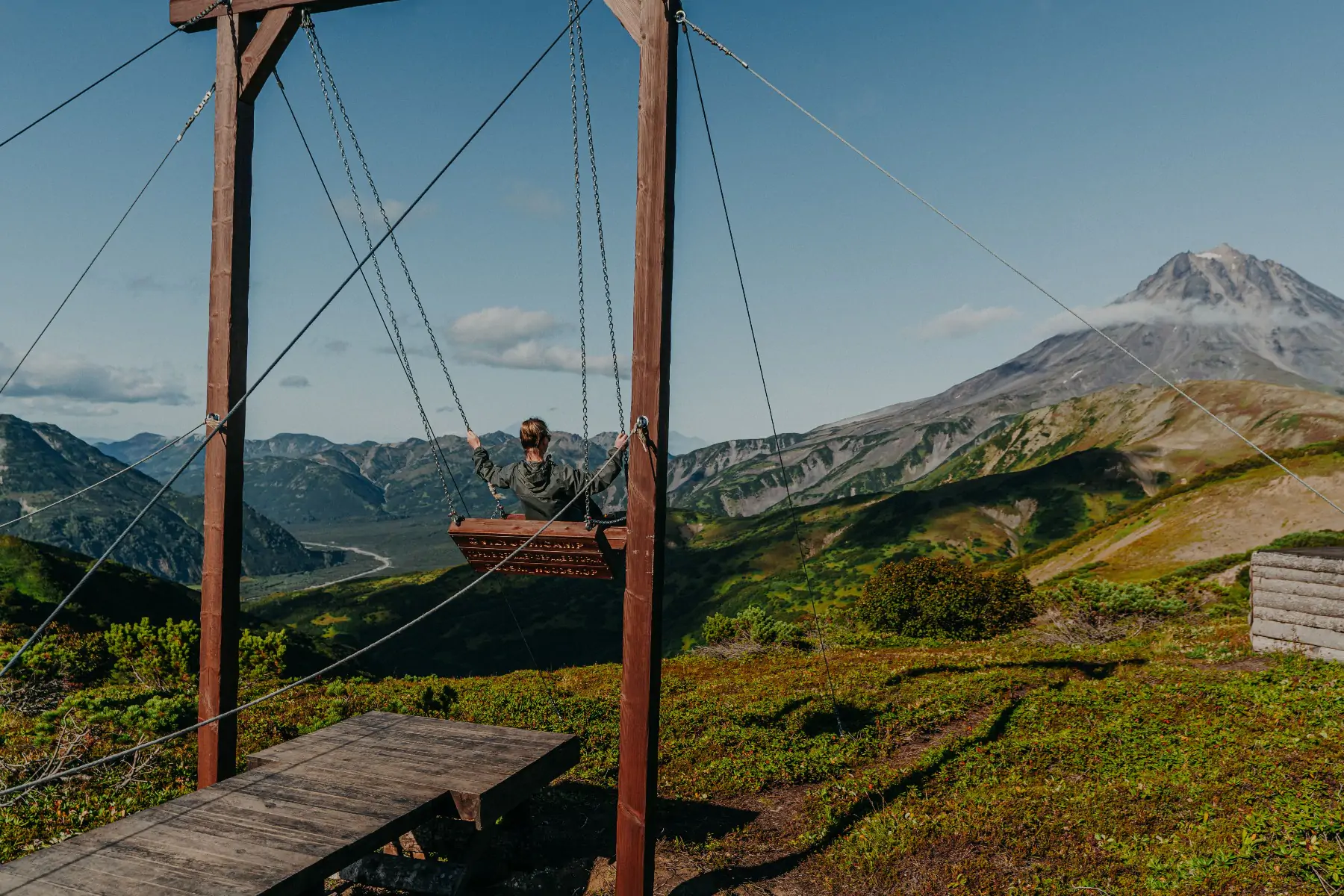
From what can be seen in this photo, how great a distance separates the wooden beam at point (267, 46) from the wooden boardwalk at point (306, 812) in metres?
6.86

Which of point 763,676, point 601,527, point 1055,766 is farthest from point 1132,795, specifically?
point 763,676

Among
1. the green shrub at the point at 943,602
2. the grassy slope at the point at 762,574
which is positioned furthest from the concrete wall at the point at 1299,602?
the grassy slope at the point at 762,574

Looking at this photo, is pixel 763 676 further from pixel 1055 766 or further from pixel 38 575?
pixel 38 575

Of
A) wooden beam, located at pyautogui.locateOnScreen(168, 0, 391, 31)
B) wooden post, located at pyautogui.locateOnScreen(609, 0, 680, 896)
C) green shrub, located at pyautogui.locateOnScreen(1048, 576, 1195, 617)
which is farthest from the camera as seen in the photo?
green shrub, located at pyautogui.locateOnScreen(1048, 576, 1195, 617)

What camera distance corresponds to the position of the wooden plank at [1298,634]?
48.0 ft

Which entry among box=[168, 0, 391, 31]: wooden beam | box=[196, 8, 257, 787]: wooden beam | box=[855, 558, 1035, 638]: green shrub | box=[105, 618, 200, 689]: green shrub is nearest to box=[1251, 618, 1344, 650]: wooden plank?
box=[855, 558, 1035, 638]: green shrub

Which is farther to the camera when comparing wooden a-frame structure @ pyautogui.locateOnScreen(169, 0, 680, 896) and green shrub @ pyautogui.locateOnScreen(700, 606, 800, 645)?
green shrub @ pyautogui.locateOnScreen(700, 606, 800, 645)

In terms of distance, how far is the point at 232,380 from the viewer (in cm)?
881

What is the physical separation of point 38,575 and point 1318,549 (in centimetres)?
4476

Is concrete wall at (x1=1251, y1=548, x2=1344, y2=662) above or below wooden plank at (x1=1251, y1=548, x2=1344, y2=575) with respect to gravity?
below

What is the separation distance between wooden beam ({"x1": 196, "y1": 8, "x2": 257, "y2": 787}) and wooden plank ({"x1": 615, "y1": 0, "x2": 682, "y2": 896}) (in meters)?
4.44

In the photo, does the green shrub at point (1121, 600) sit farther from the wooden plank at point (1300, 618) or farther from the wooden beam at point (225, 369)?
the wooden beam at point (225, 369)

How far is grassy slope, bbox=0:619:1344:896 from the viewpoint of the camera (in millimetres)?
8203

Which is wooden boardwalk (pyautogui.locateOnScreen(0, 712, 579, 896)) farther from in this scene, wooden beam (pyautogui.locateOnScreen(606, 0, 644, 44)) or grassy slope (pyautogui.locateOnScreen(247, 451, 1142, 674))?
grassy slope (pyautogui.locateOnScreen(247, 451, 1142, 674))
